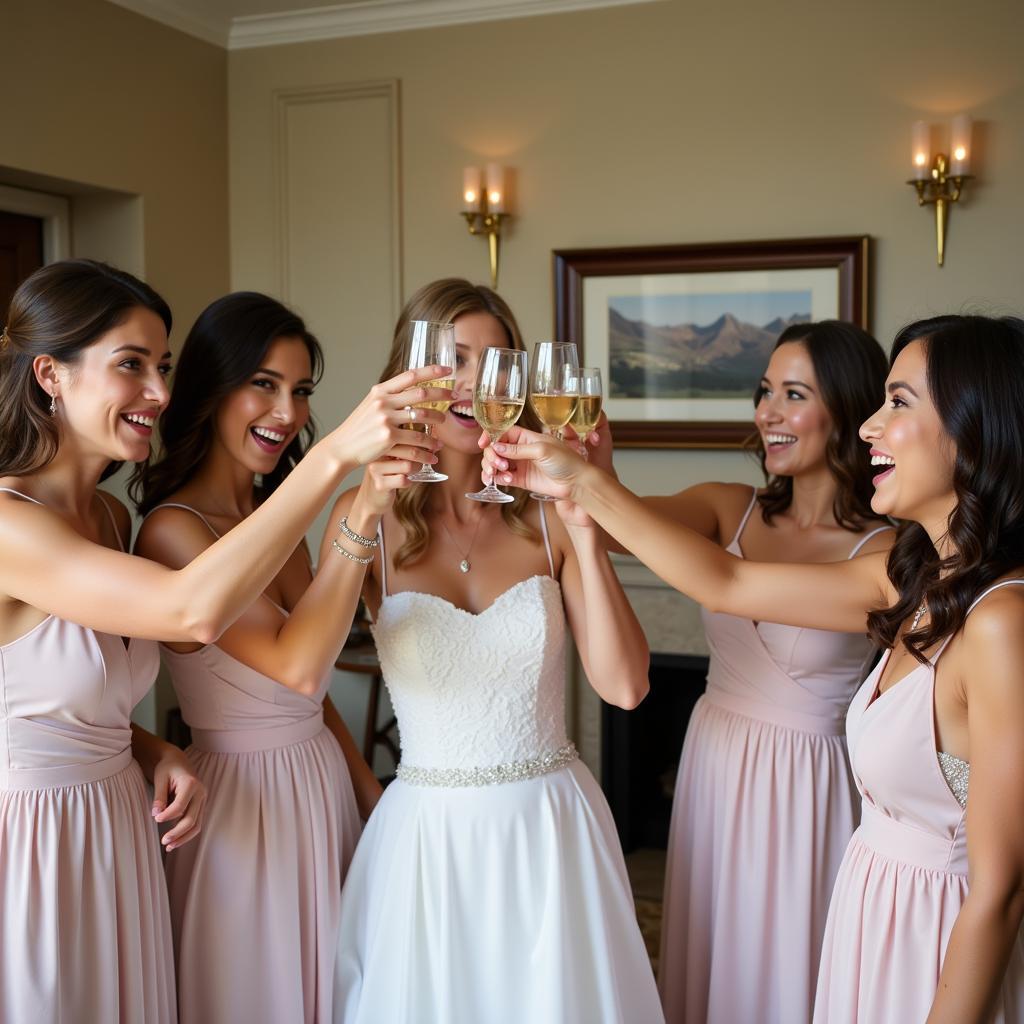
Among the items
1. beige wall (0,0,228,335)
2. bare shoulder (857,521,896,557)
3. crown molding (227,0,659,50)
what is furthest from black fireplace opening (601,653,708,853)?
crown molding (227,0,659,50)

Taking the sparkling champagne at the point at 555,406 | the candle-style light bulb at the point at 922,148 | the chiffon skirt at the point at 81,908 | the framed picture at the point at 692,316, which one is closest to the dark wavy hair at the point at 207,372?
the chiffon skirt at the point at 81,908

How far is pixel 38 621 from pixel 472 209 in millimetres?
3636

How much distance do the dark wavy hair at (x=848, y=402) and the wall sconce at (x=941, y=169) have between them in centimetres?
202

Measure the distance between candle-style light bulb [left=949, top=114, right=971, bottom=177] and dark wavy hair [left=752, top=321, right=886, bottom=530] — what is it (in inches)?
79.3

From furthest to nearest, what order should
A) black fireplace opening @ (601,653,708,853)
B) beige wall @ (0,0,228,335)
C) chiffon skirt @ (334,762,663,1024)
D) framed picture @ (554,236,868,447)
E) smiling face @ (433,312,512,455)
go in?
black fireplace opening @ (601,653,708,853)
framed picture @ (554,236,868,447)
beige wall @ (0,0,228,335)
smiling face @ (433,312,512,455)
chiffon skirt @ (334,762,663,1024)

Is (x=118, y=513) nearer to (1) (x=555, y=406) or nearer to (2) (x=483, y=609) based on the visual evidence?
(2) (x=483, y=609)

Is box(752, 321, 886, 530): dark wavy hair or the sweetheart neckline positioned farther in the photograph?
box(752, 321, 886, 530): dark wavy hair

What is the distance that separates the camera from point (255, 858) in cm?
219

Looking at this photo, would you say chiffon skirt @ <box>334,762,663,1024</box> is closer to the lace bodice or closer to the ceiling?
the lace bodice

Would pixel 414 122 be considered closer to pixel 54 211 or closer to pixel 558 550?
pixel 54 211

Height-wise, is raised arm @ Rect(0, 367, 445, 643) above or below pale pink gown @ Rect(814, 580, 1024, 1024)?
above

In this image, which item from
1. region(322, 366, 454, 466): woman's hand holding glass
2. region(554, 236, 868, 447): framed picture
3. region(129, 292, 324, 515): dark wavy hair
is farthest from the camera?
region(554, 236, 868, 447): framed picture

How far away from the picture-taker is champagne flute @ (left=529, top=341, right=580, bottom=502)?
6.12ft

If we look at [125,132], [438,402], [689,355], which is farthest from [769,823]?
[125,132]
